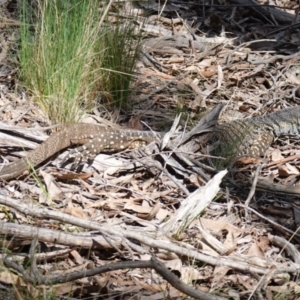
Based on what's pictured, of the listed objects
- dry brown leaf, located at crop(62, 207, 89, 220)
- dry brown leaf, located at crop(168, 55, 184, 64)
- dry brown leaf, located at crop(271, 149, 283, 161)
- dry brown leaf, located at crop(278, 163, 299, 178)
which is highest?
dry brown leaf, located at crop(168, 55, 184, 64)

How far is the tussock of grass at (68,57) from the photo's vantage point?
5.20 meters

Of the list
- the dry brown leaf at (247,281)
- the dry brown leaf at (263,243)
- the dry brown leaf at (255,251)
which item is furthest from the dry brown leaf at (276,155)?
the dry brown leaf at (247,281)

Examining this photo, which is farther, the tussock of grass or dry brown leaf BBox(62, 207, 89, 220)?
the tussock of grass

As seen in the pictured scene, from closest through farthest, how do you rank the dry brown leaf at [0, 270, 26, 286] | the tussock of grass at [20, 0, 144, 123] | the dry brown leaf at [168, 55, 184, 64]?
1. the dry brown leaf at [0, 270, 26, 286]
2. the tussock of grass at [20, 0, 144, 123]
3. the dry brown leaf at [168, 55, 184, 64]

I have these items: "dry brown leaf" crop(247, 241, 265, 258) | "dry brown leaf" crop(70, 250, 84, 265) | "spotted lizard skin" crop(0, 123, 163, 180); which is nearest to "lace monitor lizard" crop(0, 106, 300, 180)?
"spotted lizard skin" crop(0, 123, 163, 180)

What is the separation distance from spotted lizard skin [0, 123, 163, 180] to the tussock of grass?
0.20 meters

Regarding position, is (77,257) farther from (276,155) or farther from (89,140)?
(276,155)

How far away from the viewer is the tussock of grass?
17.1 ft

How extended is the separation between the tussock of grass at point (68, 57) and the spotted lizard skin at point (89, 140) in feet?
0.64

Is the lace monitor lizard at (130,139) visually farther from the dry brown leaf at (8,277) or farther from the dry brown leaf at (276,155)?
the dry brown leaf at (8,277)

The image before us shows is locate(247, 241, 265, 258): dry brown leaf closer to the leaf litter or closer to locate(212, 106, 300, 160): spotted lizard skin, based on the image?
the leaf litter

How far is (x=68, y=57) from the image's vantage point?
520 centimetres

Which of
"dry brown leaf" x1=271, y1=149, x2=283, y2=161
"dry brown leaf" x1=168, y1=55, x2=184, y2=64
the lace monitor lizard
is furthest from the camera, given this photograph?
"dry brown leaf" x1=168, y1=55, x2=184, y2=64

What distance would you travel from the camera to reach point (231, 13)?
8062 millimetres
